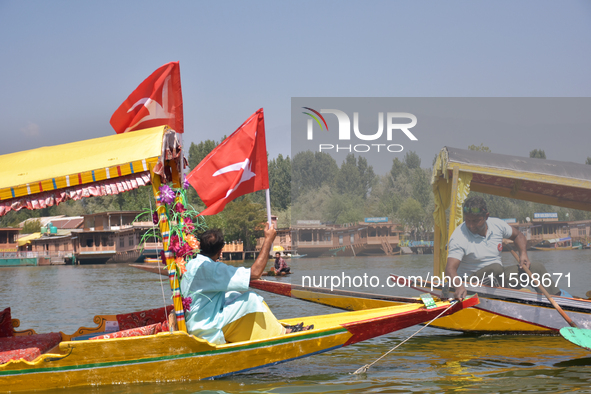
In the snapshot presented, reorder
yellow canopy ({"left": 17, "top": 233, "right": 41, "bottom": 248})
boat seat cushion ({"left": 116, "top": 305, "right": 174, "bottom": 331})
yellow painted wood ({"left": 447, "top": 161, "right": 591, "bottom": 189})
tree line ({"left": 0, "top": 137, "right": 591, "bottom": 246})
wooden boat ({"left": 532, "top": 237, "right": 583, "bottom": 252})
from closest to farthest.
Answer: boat seat cushion ({"left": 116, "top": 305, "right": 174, "bottom": 331}), yellow painted wood ({"left": 447, "top": 161, "right": 591, "bottom": 189}), wooden boat ({"left": 532, "top": 237, "right": 583, "bottom": 252}), tree line ({"left": 0, "top": 137, "right": 591, "bottom": 246}), yellow canopy ({"left": 17, "top": 233, "right": 41, "bottom": 248})

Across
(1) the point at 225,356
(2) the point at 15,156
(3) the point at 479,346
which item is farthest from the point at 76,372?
(3) the point at 479,346

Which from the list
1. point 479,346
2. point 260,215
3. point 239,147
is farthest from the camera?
point 260,215

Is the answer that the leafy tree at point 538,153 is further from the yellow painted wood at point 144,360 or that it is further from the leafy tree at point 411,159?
the yellow painted wood at point 144,360

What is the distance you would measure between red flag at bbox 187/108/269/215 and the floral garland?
8.7 inches

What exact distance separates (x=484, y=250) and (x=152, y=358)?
17.6 ft

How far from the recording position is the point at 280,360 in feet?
17.7

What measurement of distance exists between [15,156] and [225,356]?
2975mm

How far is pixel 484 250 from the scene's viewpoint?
8133 mm

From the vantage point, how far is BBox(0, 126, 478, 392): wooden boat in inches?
190

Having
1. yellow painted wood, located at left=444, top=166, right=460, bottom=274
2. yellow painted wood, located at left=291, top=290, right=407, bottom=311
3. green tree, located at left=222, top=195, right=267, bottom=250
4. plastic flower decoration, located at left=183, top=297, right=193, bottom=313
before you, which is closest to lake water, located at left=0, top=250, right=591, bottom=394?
plastic flower decoration, located at left=183, top=297, right=193, bottom=313

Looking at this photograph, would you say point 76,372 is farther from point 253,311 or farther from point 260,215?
point 260,215

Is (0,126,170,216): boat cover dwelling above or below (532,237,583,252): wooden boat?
above

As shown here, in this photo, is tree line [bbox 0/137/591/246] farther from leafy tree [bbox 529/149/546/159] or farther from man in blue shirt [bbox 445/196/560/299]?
man in blue shirt [bbox 445/196/560/299]

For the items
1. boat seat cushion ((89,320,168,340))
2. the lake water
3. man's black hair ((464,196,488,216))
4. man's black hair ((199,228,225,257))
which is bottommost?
the lake water
